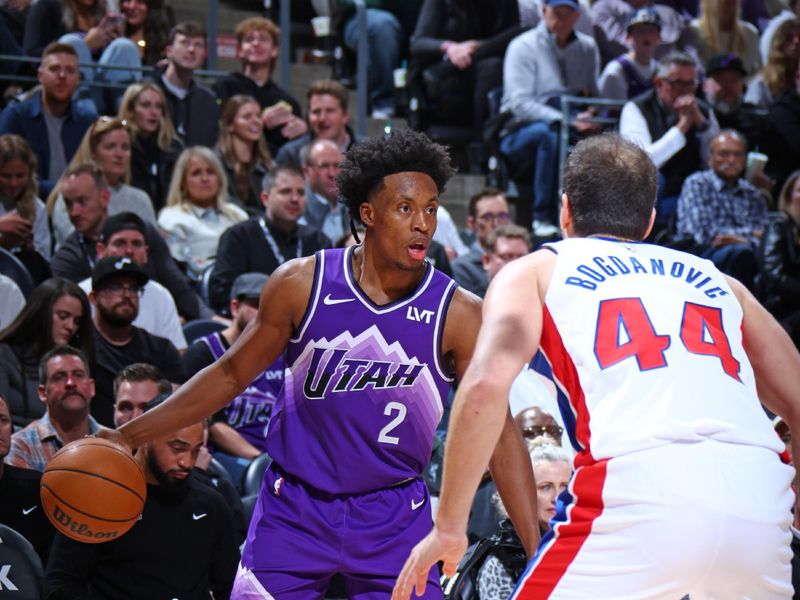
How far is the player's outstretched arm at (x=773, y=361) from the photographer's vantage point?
138 inches

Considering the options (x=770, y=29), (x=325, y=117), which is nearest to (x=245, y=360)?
(x=325, y=117)

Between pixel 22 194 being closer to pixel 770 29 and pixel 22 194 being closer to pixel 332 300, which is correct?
pixel 332 300

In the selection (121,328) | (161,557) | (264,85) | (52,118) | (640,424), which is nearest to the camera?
(640,424)

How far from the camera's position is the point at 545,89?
11.0 meters

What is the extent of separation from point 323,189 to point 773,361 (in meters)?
6.42

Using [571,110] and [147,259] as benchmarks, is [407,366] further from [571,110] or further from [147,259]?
[571,110]

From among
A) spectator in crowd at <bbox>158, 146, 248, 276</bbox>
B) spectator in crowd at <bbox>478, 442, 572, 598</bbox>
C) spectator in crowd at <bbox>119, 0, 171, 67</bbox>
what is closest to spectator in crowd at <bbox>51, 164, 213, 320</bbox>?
spectator in crowd at <bbox>158, 146, 248, 276</bbox>

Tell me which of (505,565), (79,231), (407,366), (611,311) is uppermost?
(611,311)

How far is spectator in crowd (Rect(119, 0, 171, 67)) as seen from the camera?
10945 millimetres

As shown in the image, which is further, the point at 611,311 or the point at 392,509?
the point at 392,509

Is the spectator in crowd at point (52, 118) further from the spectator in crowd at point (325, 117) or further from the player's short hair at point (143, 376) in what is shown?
the player's short hair at point (143, 376)

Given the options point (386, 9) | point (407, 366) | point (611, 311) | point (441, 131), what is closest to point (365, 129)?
point (441, 131)

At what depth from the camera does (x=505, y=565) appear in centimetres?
555

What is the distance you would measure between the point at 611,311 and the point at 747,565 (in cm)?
73
